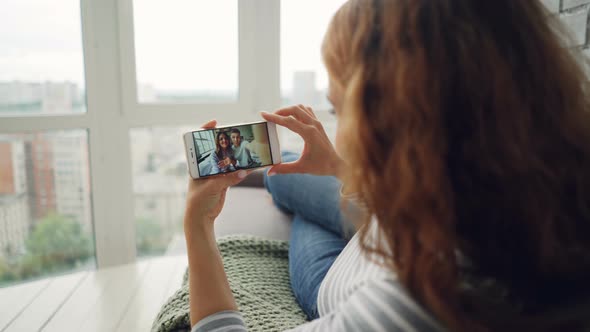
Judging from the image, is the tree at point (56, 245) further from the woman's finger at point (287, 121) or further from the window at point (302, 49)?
the woman's finger at point (287, 121)

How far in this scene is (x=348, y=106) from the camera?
49 centimetres

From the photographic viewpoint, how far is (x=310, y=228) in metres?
1.13

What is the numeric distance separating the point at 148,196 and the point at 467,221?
2010mm

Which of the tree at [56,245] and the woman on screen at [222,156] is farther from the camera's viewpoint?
the tree at [56,245]

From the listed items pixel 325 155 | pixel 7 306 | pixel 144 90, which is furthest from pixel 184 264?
pixel 325 155

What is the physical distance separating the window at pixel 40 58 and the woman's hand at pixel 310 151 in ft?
4.77

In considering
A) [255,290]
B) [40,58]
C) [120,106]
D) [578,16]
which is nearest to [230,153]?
[255,290]

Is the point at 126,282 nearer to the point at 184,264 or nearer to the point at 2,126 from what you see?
the point at 184,264

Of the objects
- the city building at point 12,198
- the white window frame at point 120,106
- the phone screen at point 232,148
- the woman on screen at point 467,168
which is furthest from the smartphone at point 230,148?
the city building at point 12,198

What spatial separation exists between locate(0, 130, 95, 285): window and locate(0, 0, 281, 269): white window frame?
0.19 feet

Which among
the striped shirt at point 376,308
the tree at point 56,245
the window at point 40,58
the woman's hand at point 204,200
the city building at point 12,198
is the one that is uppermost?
the window at point 40,58

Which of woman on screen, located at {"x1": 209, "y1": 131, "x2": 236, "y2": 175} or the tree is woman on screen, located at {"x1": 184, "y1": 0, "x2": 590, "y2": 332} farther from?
the tree

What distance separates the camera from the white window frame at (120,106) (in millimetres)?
1949

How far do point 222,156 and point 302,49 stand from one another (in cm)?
165
